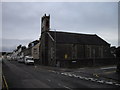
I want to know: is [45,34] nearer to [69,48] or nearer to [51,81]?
[69,48]

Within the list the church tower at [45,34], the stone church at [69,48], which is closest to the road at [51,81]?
the stone church at [69,48]

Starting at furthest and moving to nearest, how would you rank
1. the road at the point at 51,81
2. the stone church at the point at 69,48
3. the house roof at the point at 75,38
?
the house roof at the point at 75,38 < the stone church at the point at 69,48 < the road at the point at 51,81

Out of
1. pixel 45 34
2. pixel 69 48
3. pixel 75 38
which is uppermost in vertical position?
pixel 45 34

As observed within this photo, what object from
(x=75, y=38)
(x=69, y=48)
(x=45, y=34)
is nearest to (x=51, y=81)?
(x=69, y=48)

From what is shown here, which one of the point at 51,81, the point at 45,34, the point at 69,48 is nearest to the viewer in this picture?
the point at 51,81

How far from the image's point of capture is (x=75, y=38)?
60.7 m

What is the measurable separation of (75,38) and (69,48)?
6.76 m

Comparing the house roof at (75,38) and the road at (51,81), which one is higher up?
the house roof at (75,38)

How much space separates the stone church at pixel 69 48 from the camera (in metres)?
50.2

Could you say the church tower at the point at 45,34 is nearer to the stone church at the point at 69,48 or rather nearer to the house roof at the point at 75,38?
the stone church at the point at 69,48

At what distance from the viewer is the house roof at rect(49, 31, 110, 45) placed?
55.6 metres

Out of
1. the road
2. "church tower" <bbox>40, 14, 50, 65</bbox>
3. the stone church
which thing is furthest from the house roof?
the road

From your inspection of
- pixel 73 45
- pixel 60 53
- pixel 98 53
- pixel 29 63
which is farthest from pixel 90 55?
pixel 29 63

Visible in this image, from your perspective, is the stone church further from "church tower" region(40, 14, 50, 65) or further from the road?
the road
